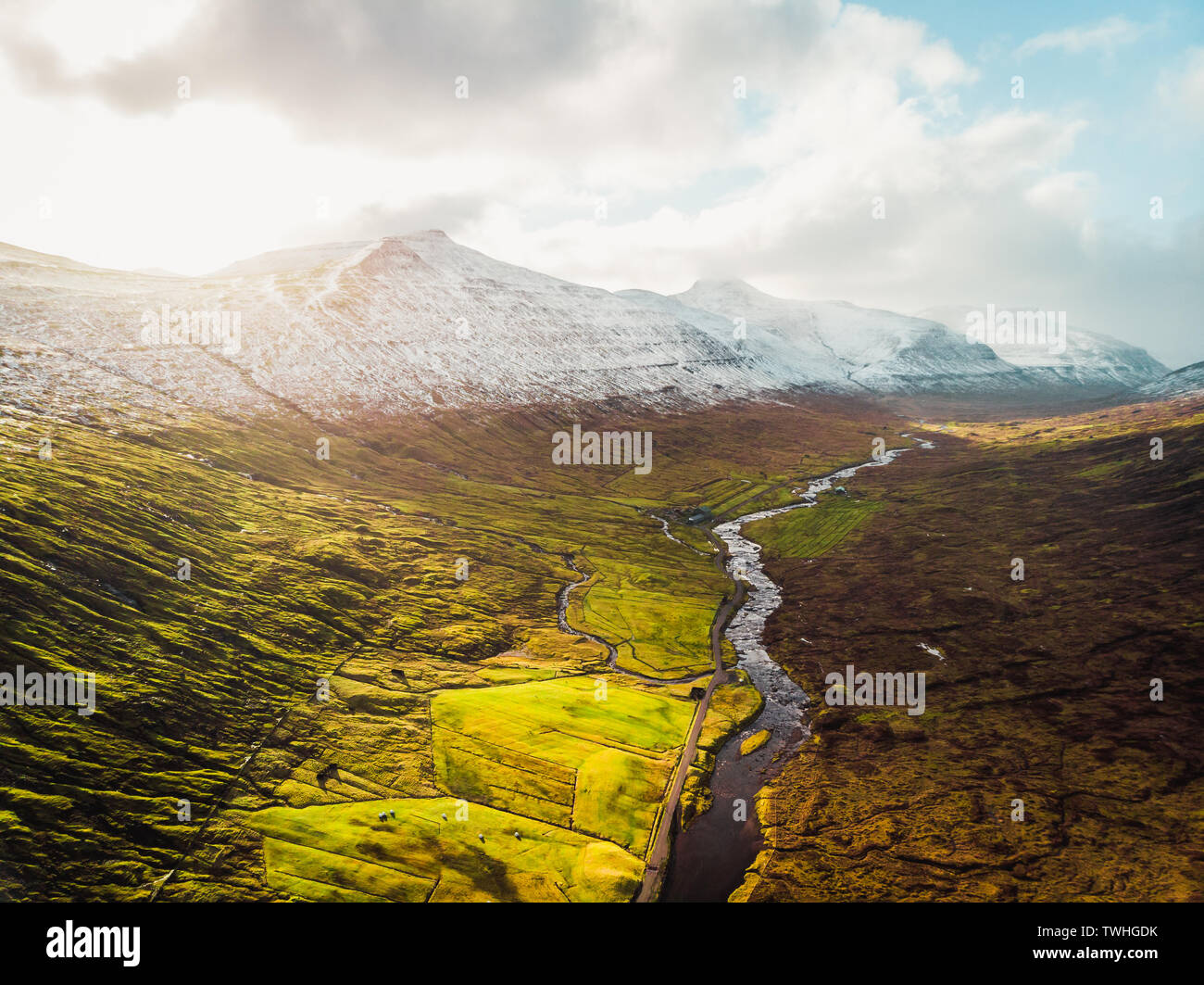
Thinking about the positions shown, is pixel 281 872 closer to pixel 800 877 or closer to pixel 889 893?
pixel 800 877

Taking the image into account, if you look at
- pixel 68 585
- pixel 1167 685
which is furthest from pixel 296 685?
pixel 1167 685

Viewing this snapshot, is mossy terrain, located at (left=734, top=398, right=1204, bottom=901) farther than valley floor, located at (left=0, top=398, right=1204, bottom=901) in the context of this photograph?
Yes

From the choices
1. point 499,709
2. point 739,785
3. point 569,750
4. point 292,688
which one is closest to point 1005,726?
point 739,785

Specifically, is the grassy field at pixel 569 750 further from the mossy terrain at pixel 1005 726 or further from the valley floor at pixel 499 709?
the mossy terrain at pixel 1005 726

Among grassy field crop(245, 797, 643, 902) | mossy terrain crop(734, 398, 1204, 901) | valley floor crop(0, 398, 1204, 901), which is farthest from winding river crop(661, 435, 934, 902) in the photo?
grassy field crop(245, 797, 643, 902)

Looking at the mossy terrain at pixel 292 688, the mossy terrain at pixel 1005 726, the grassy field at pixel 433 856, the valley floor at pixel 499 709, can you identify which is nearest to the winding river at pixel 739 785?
the mossy terrain at pixel 1005 726

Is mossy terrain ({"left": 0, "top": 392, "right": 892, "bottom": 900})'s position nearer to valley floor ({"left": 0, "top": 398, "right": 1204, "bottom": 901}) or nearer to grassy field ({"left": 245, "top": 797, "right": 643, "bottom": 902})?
grassy field ({"left": 245, "top": 797, "right": 643, "bottom": 902})
